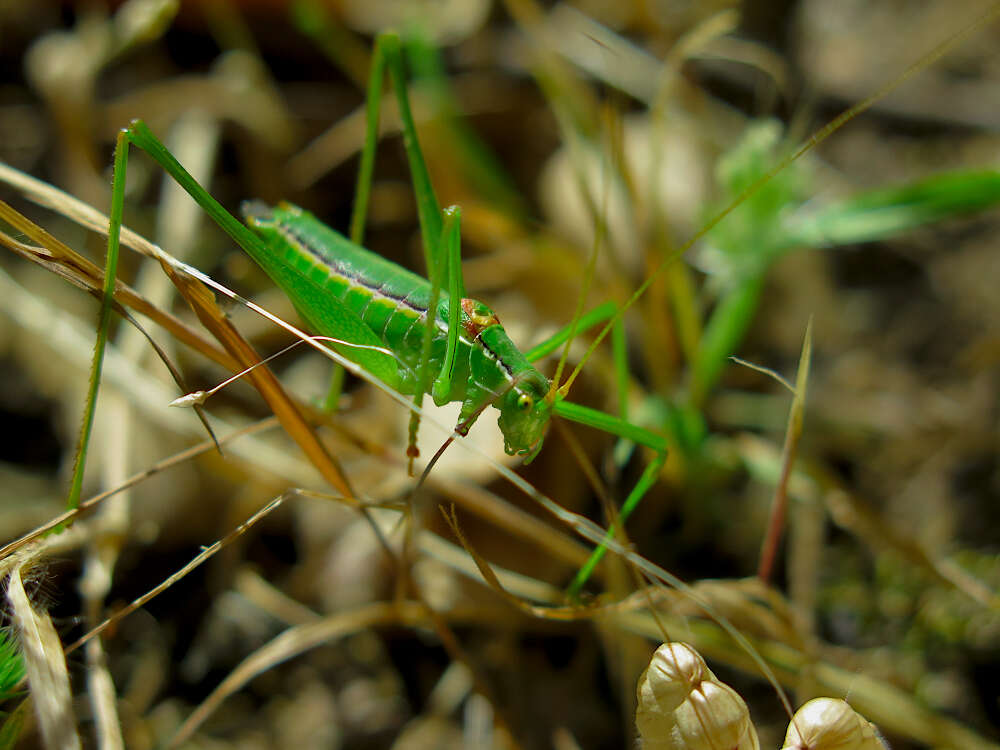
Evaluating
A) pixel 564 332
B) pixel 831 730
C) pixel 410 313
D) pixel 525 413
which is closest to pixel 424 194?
pixel 410 313

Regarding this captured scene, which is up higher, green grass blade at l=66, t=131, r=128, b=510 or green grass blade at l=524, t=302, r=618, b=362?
green grass blade at l=66, t=131, r=128, b=510

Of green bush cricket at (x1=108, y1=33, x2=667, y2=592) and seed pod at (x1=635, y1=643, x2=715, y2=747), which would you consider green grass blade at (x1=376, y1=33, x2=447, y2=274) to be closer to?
green bush cricket at (x1=108, y1=33, x2=667, y2=592)

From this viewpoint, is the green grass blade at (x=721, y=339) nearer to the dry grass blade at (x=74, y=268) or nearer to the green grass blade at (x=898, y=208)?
the green grass blade at (x=898, y=208)

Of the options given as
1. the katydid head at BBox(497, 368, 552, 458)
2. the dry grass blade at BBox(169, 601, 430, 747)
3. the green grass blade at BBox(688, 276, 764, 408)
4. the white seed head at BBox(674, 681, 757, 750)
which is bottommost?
the dry grass blade at BBox(169, 601, 430, 747)

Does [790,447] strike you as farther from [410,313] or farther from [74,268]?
[74,268]

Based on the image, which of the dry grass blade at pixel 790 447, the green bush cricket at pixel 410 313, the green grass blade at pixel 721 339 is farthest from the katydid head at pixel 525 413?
the green grass blade at pixel 721 339

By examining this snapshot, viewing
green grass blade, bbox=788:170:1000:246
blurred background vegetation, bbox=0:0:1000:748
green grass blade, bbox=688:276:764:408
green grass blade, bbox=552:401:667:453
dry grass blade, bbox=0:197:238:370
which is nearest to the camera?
dry grass blade, bbox=0:197:238:370

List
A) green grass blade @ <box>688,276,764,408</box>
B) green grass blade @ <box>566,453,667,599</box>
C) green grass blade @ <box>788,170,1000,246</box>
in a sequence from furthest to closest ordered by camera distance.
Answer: green grass blade @ <box>688,276,764,408</box> → green grass blade @ <box>788,170,1000,246</box> → green grass blade @ <box>566,453,667,599</box>

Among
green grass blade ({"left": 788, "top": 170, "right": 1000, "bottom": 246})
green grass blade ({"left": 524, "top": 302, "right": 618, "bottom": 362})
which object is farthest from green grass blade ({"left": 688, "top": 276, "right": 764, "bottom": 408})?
green grass blade ({"left": 524, "top": 302, "right": 618, "bottom": 362})

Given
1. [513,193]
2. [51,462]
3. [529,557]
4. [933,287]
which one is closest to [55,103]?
[51,462]
